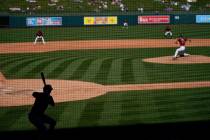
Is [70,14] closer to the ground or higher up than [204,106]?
higher up

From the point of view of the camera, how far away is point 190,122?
400 inches

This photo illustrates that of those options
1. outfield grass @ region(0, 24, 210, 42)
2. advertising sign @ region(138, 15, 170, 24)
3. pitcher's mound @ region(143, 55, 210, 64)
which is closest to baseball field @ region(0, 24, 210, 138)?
pitcher's mound @ region(143, 55, 210, 64)

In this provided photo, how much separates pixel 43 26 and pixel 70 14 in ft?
8.89

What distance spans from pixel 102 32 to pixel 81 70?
1997cm

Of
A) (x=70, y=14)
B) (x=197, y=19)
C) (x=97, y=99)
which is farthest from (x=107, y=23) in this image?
(x=97, y=99)

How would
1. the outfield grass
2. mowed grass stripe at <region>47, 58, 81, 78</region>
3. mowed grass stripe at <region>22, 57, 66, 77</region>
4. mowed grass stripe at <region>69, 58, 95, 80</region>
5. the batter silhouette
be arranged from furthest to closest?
the outfield grass, mowed grass stripe at <region>22, 57, 66, 77</region>, mowed grass stripe at <region>47, 58, 81, 78</region>, mowed grass stripe at <region>69, 58, 95, 80</region>, the batter silhouette

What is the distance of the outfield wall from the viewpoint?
40656 millimetres

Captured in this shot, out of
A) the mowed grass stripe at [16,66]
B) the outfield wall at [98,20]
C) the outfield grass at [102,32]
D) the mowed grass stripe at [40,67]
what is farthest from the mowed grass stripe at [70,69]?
the outfield wall at [98,20]

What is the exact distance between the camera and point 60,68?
65.1 ft

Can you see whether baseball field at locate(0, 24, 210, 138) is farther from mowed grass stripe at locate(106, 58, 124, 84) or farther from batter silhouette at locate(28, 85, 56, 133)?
batter silhouette at locate(28, 85, 56, 133)

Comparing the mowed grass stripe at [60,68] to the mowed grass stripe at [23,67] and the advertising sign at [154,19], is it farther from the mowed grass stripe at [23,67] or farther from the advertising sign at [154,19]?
the advertising sign at [154,19]

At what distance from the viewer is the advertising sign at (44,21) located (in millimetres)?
40625

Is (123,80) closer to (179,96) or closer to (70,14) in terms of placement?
(179,96)

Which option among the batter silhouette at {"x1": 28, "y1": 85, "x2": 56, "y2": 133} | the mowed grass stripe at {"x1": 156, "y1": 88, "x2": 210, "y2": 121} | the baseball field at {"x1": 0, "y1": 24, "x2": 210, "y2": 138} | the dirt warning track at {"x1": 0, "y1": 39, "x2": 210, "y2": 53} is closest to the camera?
the batter silhouette at {"x1": 28, "y1": 85, "x2": 56, "y2": 133}
